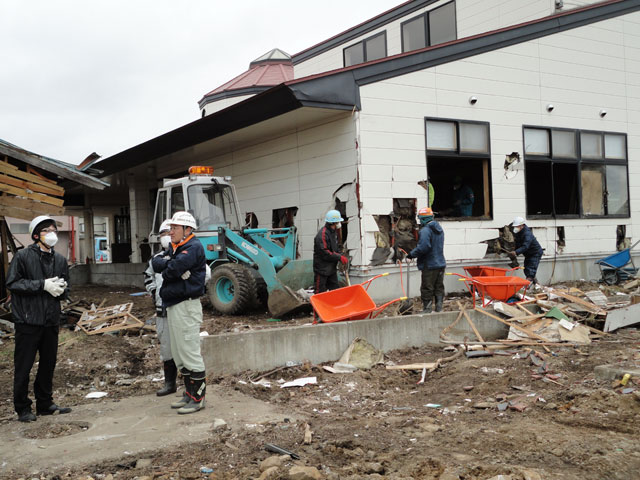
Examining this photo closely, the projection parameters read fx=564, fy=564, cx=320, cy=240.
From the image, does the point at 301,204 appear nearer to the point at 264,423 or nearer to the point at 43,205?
the point at 43,205

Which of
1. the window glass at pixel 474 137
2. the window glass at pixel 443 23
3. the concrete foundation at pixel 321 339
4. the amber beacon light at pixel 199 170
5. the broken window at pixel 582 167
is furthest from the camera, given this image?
the window glass at pixel 443 23

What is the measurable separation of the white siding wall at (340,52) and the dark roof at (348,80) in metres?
4.82

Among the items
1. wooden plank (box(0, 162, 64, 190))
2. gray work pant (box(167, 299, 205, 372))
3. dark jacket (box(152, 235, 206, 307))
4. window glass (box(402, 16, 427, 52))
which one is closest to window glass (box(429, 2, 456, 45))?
window glass (box(402, 16, 427, 52))

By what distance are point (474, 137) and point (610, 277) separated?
445cm

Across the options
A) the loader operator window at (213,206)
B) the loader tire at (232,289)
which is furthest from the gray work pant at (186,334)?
the loader operator window at (213,206)

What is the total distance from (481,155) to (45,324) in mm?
9334

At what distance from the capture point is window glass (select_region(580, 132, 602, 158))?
13.4 meters

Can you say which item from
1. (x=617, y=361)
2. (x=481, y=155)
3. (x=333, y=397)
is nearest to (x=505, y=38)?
(x=481, y=155)

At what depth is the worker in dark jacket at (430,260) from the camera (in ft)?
29.6

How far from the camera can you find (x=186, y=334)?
5.32 metres

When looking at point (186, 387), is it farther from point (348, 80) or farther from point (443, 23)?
point (443, 23)

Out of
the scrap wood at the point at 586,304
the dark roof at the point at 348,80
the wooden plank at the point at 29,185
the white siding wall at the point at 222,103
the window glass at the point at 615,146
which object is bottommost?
the scrap wood at the point at 586,304

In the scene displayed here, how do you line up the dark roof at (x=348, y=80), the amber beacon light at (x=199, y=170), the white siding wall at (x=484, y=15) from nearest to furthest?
the dark roof at (x=348, y=80)
the amber beacon light at (x=199, y=170)
the white siding wall at (x=484, y=15)

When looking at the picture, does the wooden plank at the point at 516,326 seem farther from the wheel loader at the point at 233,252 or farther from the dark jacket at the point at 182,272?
the dark jacket at the point at 182,272
